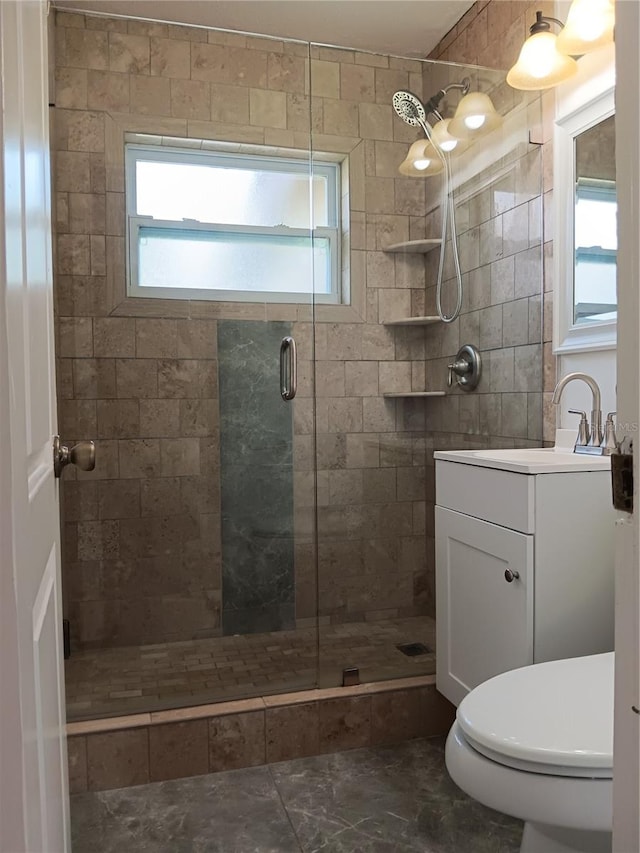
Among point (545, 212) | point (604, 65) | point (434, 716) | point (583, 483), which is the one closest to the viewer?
point (583, 483)

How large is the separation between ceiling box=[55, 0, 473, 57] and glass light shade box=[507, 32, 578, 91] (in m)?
0.78

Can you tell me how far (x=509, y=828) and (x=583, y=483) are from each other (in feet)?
2.87

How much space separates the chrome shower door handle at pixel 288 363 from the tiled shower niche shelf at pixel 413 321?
0.38 meters

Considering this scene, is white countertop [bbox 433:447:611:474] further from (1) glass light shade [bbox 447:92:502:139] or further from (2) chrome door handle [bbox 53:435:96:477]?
(1) glass light shade [bbox 447:92:502:139]

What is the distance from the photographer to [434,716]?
7.22ft

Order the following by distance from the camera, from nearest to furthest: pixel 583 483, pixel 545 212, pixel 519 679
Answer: pixel 519 679
pixel 583 483
pixel 545 212

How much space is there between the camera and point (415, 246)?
2.58 m

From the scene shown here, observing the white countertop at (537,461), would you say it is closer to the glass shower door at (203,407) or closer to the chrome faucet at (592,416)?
the chrome faucet at (592,416)

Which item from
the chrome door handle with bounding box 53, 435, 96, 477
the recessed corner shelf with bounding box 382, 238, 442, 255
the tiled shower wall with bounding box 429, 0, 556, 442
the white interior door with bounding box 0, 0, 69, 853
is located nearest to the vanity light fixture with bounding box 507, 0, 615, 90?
the tiled shower wall with bounding box 429, 0, 556, 442

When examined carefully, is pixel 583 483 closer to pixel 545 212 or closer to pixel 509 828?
pixel 509 828

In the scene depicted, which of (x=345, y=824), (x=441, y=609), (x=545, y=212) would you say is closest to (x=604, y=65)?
(x=545, y=212)

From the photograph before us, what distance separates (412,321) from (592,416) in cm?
81

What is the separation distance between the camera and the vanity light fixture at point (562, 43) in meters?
1.93

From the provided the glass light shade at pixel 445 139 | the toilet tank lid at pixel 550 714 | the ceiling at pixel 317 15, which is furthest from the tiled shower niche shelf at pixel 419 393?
the ceiling at pixel 317 15
